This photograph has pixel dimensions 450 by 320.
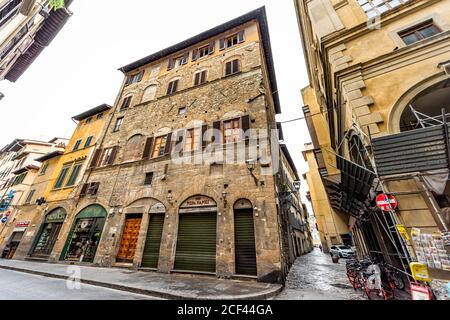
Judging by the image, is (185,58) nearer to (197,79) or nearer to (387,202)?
(197,79)

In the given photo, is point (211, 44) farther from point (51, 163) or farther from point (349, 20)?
point (51, 163)

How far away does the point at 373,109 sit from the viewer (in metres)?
5.68

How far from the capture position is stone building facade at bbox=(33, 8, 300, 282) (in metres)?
7.95

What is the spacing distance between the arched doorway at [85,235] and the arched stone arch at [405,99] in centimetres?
1445

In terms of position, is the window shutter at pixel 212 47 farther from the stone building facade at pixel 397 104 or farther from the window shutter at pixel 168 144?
the window shutter at pixel 168 144

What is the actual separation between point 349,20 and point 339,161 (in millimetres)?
6519

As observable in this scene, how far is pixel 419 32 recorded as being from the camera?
6121 mm

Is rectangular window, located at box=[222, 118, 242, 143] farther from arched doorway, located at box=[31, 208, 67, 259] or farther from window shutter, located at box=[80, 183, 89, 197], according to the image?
arched doorway, located at box=[31, 208, 67, 259]

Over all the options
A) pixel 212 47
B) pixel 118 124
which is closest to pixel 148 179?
pixel 118 124

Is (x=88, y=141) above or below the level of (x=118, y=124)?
below

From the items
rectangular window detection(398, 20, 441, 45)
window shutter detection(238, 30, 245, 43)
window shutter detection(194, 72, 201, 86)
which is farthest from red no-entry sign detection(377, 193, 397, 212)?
window shutter detection(238, 30, 245, 43)

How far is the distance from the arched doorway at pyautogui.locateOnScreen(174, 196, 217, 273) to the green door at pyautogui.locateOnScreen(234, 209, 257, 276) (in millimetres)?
1072

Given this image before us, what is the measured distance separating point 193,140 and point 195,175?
8.02ft

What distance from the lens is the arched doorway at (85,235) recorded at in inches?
414
